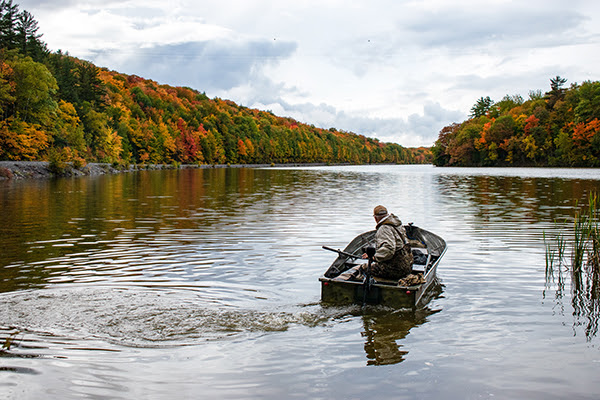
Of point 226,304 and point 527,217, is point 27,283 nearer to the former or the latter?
point 226,304

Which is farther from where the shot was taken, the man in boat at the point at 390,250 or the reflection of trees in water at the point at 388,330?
the man in boat at the point at 390,250

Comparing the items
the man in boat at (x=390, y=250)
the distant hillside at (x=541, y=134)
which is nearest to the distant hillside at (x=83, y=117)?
the man in boat at (x=390, y=250)

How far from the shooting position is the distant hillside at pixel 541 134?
324ft

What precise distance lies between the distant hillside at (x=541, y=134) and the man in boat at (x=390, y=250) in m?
98.7

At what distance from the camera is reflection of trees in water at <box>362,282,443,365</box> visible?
7.19 m

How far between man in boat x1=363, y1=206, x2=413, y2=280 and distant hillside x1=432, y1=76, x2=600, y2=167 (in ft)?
324

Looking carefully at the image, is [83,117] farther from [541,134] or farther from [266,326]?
[541,134]

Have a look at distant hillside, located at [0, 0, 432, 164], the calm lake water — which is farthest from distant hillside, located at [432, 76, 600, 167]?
the calm lake water

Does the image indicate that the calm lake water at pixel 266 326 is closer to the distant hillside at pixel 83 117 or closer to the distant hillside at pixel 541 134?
the distant hillside at pixel 83 117

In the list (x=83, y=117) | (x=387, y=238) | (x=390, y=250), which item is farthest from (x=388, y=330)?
(x=83, y=117)

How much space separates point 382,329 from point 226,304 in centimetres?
298

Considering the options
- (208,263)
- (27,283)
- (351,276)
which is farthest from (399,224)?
(27,283)

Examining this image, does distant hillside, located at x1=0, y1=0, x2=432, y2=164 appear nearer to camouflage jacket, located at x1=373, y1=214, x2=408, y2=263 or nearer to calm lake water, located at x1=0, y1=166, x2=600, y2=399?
calm lake water, located at x1=0, y1=166, x2=600, y2=399

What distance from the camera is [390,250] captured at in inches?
370
